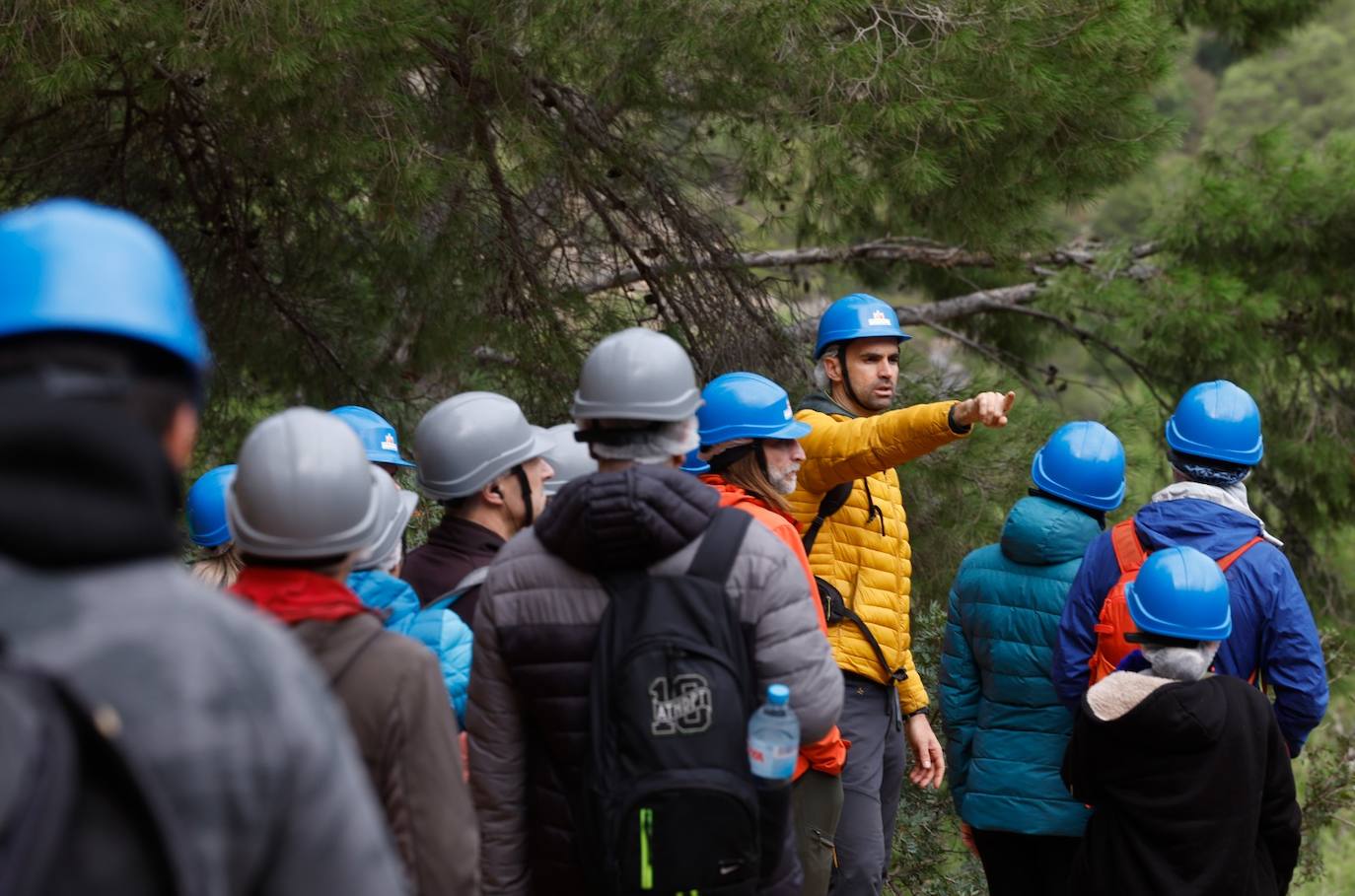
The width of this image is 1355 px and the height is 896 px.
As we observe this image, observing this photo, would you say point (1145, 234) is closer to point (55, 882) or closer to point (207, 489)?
point (207, 489)

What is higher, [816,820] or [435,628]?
[435,628]

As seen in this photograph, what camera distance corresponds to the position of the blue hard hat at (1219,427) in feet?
12.3

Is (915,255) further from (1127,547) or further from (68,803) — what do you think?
(68,803)

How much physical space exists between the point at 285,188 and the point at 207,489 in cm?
203

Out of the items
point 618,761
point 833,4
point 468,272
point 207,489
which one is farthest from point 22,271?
point 468,272

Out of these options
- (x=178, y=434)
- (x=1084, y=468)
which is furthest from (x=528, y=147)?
(x=178, y=434)

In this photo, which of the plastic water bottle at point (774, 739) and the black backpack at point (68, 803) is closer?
the black backpack at point (68, 803)

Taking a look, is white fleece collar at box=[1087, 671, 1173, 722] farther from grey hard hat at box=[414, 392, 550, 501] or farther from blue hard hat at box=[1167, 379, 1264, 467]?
grey hard hat at box=[414, 392, 550, 501]

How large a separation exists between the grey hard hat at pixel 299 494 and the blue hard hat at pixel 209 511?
1.71 metres

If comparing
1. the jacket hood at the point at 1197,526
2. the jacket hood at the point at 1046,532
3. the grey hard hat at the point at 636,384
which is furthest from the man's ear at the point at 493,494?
the jacket hood at the point at 1197,526

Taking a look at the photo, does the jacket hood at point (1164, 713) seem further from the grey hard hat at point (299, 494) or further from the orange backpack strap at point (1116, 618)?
the grey hard hat at point (299, 494)

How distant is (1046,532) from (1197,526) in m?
0.40

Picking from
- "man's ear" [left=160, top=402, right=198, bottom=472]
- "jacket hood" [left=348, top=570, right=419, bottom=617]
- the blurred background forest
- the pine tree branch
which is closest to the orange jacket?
"jacket hood" [left=348, top=570, right=419, bottom=617]

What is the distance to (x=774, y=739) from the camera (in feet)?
7.89
